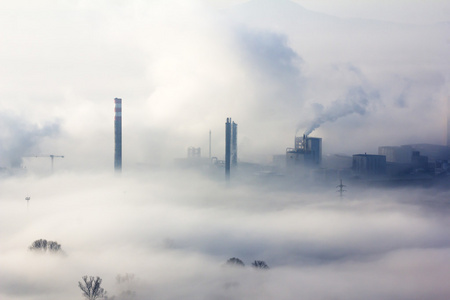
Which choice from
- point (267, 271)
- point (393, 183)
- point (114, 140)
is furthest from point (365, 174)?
point (114, 140)

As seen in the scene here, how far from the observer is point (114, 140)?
44969 millimetres

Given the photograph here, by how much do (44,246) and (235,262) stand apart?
14.5 m

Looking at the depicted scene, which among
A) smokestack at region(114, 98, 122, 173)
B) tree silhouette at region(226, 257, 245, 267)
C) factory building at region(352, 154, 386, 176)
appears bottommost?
tree silhouette at region(226, 257, 245, 267)

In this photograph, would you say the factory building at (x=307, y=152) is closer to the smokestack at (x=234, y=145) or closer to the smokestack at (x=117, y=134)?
the smokestack at (x=234, y=145)

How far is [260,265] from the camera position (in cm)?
3234

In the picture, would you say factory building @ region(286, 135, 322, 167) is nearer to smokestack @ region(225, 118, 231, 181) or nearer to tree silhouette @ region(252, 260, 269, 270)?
smokestack @ region(225, 118, 231, 181)

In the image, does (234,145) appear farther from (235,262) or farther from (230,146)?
(235,262)

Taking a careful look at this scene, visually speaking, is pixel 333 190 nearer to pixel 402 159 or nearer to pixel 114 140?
pixel 402 159

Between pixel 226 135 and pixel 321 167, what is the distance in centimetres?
1073

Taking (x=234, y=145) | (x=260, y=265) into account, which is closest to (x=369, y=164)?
(x=234, y=145)

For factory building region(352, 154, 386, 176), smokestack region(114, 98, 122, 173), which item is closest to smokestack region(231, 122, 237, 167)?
smokestack region(114, 98, 122, 173)

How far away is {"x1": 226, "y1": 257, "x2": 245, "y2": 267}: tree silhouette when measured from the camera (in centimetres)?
3193

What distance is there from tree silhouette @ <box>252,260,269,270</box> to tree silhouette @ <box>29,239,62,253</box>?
1443cm

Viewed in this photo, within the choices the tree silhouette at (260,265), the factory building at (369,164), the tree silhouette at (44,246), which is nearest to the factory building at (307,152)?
the factory building at (369,164)
